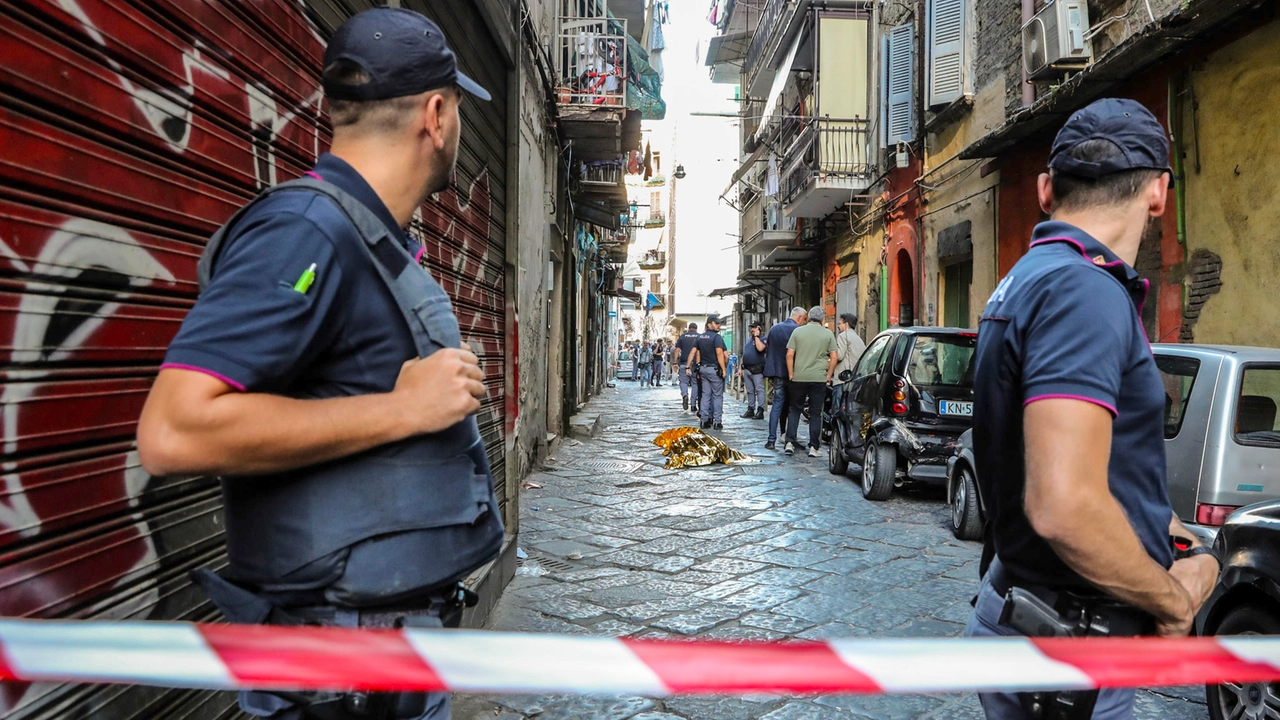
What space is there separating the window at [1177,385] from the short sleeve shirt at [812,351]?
251 inches

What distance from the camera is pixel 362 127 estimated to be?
137 centimetres

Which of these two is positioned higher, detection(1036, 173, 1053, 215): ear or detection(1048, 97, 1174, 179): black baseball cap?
detection(1048, 97, 1174, 179): black baseball cap

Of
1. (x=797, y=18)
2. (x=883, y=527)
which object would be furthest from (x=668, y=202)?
(x=883, y=527)

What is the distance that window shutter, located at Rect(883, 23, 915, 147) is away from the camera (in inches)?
583

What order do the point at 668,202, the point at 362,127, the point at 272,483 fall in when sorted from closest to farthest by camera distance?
1. the point at 272,483
2. the point at 362,127
3. the point at 668,202

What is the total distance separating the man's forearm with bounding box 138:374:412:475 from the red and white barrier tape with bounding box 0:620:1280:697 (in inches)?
9.1

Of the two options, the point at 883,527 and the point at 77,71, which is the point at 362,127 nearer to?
the point at 77,71

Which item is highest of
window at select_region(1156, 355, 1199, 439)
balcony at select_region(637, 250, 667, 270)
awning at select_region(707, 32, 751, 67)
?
awning at select_region(707, 32, 751, 67)

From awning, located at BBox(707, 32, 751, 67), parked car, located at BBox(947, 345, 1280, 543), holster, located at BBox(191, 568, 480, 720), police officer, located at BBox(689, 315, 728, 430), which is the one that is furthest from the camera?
awning, located at BBox(707, 32, 751, 67)

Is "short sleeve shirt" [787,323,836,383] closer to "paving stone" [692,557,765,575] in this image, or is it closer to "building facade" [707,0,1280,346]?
"building facade" [707,0,1280,346]

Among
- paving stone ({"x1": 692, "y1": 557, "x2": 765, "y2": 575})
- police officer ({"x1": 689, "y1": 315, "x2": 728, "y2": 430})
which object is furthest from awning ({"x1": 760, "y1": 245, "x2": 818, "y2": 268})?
paving stone ({"x1": 692, "y1": 557, "x2": 765, "y2": 575})

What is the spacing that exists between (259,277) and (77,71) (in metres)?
0.79

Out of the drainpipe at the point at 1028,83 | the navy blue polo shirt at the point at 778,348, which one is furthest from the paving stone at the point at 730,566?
the drainpipe at the point at 1028,83

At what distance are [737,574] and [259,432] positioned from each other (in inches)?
175
